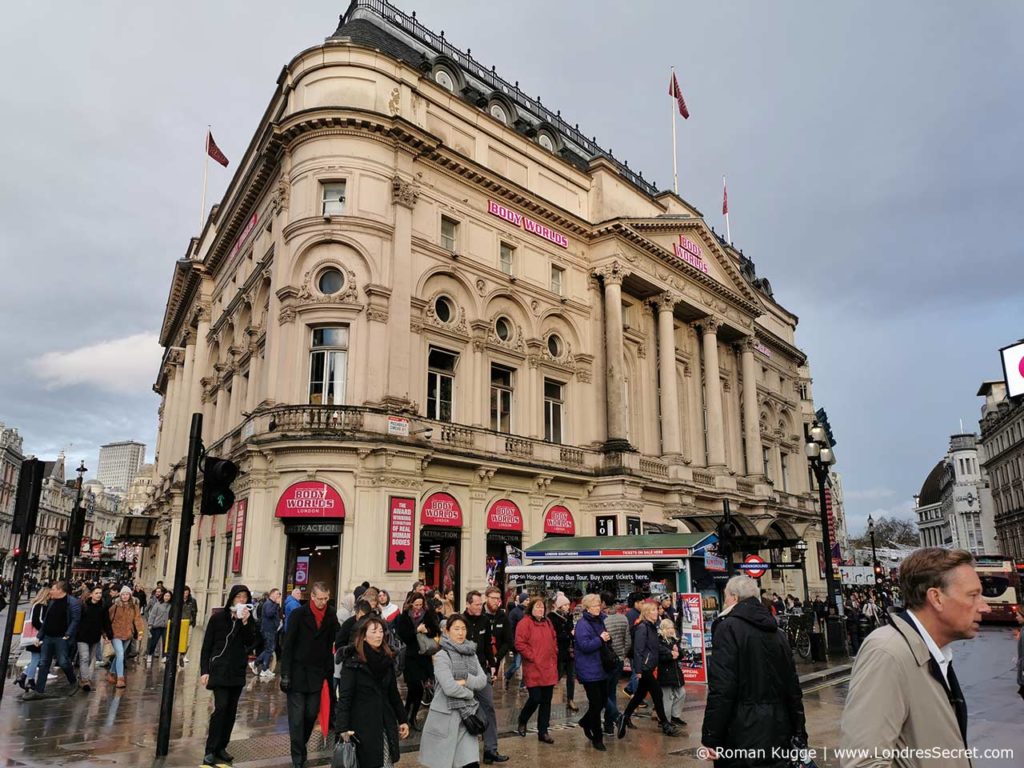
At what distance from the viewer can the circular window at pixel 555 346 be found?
32531 mm

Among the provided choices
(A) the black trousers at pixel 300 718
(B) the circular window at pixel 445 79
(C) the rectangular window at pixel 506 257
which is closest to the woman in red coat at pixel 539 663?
(A) the black trousers at pixel 300 718

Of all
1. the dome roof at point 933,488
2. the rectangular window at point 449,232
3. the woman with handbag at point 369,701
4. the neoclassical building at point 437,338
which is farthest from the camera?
the dome roof at point 933,488

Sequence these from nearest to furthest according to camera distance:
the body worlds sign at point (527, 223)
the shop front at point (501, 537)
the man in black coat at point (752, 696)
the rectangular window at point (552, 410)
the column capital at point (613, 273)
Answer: the man in black coat at point (752, 696) < the shop front at point (501, 537) < the body worlds sign at point (527, 223) < the rectangular window at point (552, 410) < the column capital at point (613, 273)

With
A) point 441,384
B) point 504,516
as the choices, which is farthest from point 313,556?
point 441,384

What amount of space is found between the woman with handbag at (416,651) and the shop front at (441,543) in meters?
13.6

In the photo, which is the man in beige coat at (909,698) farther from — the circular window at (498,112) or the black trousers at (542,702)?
the circular window at (498,112)

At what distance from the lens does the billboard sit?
13102 millimetres

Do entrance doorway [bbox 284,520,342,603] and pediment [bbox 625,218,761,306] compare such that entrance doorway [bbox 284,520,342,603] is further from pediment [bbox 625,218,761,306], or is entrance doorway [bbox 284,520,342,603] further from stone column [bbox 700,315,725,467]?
stone column [bbox 700,315,725,467]

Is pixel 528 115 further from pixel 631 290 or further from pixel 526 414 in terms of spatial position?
pixel 526 414

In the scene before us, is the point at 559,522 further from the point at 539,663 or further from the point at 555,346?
the point at 539,663

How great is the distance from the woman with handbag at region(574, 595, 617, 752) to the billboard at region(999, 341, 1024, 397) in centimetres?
874

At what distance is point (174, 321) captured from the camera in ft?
165

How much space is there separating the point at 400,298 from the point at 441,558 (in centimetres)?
942

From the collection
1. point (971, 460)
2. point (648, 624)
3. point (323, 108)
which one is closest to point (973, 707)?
point (648, 624)
